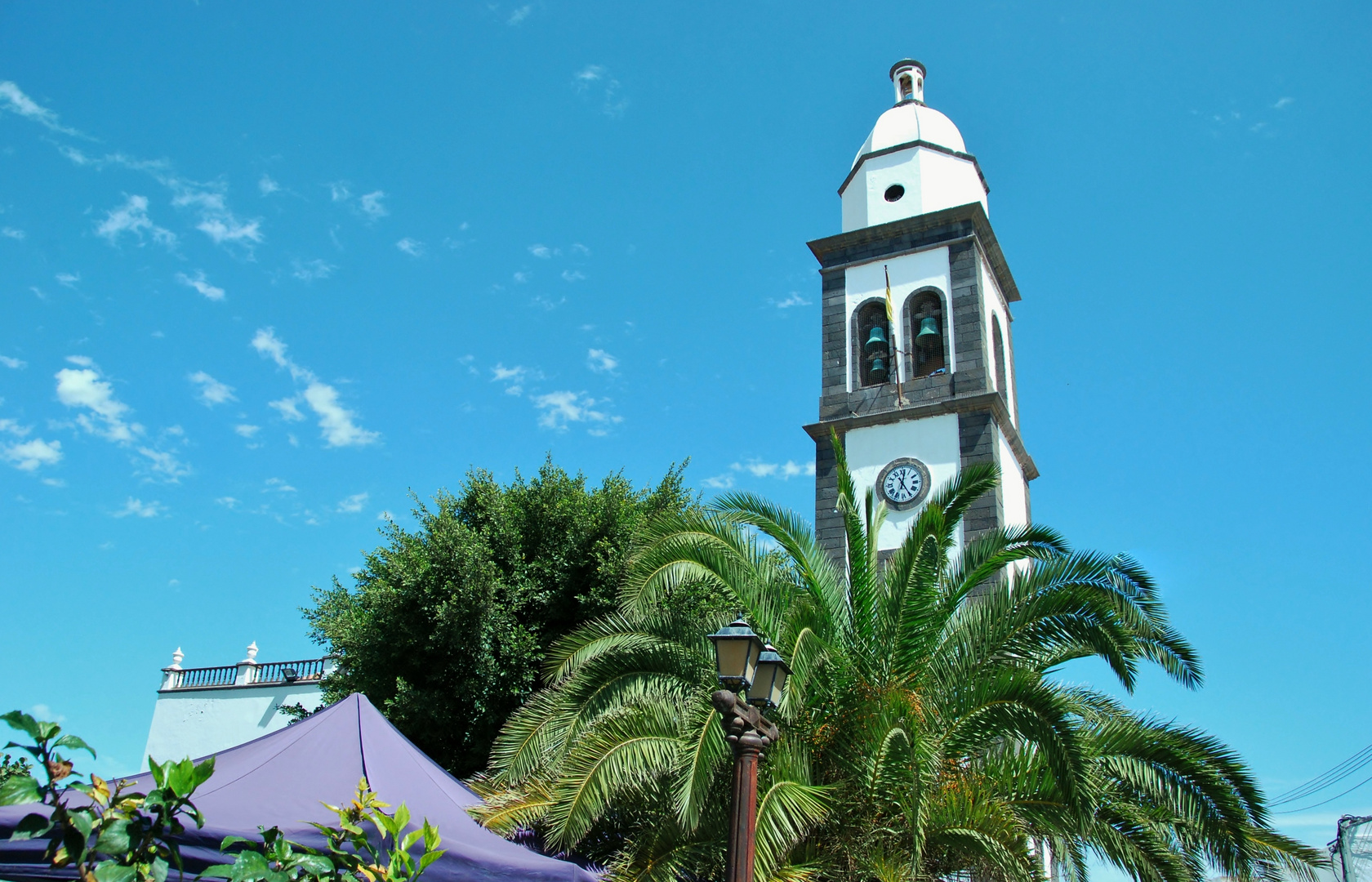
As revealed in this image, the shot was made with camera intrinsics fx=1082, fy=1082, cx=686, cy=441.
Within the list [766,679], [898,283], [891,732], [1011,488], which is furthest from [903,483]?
[766,679]

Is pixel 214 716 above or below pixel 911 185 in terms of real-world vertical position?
below

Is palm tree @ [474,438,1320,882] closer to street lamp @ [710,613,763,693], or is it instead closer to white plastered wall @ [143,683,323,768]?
street lamp @ [710,613,763,693]

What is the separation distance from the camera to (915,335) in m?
19.6

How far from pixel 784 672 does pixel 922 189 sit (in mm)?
15549

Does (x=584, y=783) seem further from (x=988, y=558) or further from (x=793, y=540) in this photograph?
(x=988, y=558)

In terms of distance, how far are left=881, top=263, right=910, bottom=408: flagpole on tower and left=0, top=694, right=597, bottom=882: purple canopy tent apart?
37.1 feet

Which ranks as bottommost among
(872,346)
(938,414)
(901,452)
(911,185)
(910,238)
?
(901,452)

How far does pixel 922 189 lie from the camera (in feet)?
67.6

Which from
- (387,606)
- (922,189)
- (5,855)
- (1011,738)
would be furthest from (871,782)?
(922,189)

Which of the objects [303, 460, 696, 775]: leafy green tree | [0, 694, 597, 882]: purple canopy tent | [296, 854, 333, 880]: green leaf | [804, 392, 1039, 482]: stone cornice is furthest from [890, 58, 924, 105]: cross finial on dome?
[296, 854, 333, 880]: green leaf

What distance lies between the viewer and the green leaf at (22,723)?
323cm

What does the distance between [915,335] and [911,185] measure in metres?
3.19

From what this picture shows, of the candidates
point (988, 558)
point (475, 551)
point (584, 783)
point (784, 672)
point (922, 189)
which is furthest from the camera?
point (922, 189)

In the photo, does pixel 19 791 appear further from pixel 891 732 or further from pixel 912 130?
pixel 912 130
